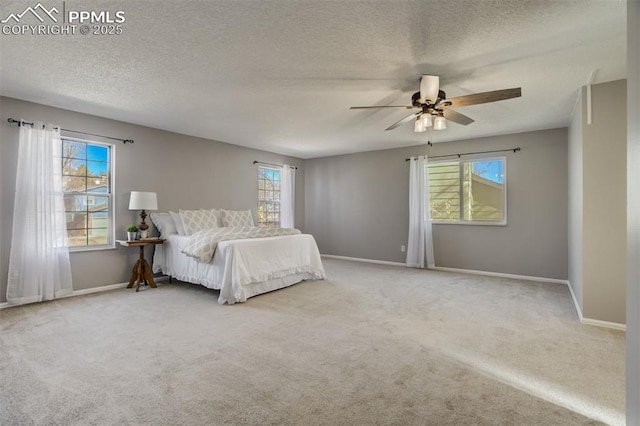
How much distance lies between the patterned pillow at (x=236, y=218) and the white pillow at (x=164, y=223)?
857 millimetres

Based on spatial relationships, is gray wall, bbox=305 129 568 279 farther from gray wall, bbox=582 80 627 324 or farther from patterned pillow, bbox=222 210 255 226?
patterned pillow, bbox=222 210 255 226

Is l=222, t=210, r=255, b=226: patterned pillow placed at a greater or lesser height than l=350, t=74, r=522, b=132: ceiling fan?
lesser

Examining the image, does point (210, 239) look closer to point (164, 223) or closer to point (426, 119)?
point (164, 223)

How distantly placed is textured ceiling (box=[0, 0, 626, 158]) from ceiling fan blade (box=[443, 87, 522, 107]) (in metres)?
0.28

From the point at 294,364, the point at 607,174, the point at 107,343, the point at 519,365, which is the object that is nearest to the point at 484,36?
the point at 607,174

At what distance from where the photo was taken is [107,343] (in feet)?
9.05

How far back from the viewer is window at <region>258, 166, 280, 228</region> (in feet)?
23.6

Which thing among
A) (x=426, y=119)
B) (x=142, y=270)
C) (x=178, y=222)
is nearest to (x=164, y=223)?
(x=178, y=222)

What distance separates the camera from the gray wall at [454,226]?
204 inches

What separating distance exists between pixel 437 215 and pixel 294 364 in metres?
4.80

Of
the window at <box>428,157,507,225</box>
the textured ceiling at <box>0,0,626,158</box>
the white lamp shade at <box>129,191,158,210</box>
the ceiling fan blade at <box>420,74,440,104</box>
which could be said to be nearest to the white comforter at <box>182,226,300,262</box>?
the white lamp shade at <box>129,191,158,210</box>

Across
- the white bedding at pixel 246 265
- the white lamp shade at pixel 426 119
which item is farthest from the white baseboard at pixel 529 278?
the white lamp shade at pixel 426 119

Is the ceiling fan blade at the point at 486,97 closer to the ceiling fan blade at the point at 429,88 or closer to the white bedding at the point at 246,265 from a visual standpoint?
the ceiling fan blade at the point at 429,88

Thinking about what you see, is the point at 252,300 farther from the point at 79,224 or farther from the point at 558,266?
the point at 558,266
